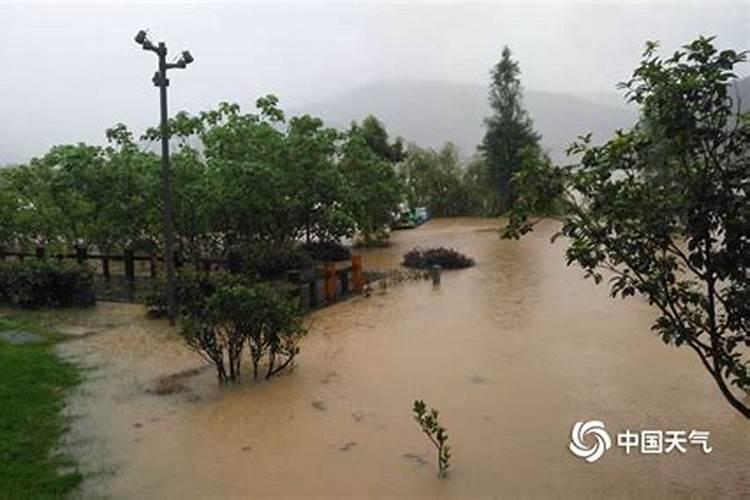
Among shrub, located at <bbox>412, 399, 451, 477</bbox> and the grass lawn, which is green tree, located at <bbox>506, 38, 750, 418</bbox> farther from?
the grass lawn

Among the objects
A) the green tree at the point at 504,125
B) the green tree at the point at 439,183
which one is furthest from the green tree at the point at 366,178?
the green tree at the point at 504,125

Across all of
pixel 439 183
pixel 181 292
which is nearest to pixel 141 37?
pixel 181 292

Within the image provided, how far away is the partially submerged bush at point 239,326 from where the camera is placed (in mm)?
7438

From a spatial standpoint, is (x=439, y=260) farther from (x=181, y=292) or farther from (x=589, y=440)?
(x=589, y=440)

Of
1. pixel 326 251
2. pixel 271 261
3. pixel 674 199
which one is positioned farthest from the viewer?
pixel 326 251

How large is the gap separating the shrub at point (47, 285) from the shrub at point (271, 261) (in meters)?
3.26

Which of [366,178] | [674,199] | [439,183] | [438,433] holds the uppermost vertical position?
[439,183]

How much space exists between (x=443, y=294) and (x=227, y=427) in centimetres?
767

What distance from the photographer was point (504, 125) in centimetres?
3662

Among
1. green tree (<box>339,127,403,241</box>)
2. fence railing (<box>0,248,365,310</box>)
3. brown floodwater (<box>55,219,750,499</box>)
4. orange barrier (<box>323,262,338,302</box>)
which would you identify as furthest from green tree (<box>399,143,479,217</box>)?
brown floodwater (<box>55,219,750,499</box>)

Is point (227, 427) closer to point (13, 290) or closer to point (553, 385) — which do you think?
point (553, 385)

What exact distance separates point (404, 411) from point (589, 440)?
1.66m

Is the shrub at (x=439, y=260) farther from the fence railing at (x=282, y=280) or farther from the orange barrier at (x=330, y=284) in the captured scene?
the orange barrier at (x=330, y=284)

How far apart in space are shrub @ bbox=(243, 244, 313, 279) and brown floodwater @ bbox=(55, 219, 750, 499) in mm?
3751
